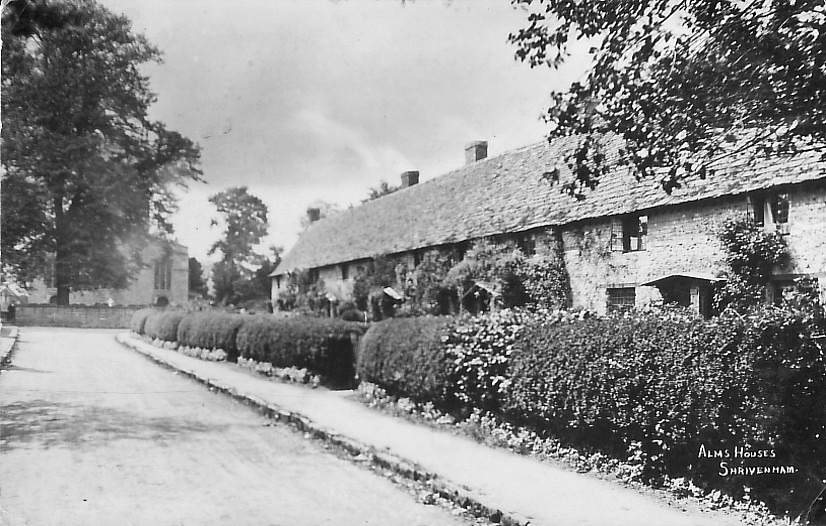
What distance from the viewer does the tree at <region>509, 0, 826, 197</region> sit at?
4.69 metres

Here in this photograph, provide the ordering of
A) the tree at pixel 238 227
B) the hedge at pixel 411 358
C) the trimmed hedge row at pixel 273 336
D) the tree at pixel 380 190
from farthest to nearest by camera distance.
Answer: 1. the trimmed hedge row at pixel 273 336
2. the hedge at pixel 411 358
3. the tree at pixel 380 190
4. the tree at pixel 238 227

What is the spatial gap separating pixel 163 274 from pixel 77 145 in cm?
141

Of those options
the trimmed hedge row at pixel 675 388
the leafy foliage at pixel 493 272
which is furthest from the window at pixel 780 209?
the leafy foliage at pixel 493 272

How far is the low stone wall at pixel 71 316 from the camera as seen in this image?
5586 millimetres

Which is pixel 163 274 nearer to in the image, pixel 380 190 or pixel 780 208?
pixel 380 190

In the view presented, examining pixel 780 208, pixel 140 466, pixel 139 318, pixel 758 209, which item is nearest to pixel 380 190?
pixel 140 466

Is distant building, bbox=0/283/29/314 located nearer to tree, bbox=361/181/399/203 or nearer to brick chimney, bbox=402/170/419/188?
tree, bbox=361/181/399/203

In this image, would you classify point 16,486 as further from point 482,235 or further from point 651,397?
point 482,235

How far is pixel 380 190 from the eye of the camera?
247 inches

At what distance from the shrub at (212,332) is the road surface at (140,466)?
17.2 ft

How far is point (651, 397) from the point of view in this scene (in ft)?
17.6

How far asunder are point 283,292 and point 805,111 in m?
8.06

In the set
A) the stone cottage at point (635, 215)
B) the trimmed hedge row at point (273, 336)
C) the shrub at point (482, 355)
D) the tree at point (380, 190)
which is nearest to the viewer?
the stone cottage at point (635, 215)

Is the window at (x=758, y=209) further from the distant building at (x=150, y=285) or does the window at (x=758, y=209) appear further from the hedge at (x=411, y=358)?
the distant building at (x=150, y=285)
